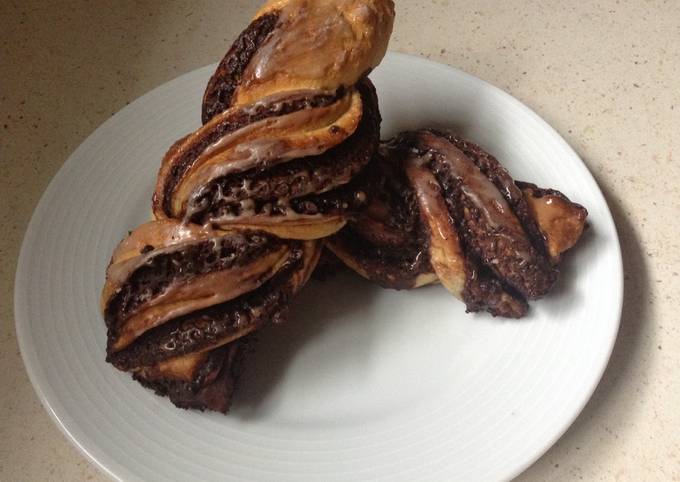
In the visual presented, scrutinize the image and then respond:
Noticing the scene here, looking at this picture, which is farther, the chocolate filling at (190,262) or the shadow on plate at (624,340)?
the shadow on plate at (624,340)

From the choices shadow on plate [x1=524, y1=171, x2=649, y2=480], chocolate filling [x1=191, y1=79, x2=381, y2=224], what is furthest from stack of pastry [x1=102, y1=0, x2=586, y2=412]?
shadow on plate [x1=524, y1=171, x2=649, y2=480]

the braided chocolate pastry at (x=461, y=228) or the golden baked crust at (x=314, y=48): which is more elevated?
the golden baked crust at (x=314, y=48)

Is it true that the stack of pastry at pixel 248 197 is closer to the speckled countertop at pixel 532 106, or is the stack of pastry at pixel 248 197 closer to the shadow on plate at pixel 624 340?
the speckled countertop at pixel 532 106

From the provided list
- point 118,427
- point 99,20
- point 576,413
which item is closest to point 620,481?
point 576,413

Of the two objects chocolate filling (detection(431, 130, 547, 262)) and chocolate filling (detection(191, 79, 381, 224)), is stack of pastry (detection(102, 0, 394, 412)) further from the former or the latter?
chocolate filling (detection(431, 130, 547, 262))

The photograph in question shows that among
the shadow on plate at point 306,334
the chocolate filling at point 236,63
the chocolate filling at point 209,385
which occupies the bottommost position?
the shadow on plate at point 306,334

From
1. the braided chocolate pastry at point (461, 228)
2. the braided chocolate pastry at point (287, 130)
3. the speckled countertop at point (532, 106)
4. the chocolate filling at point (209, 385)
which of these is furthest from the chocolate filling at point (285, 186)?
the speckled countertop at point (532, 106)

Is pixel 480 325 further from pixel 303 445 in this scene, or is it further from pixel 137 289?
pixel 137 289
